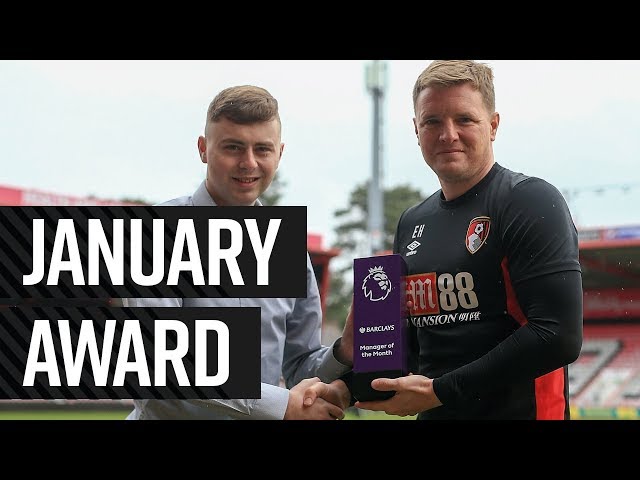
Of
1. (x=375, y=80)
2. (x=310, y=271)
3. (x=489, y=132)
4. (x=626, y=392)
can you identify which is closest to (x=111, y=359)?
(x=310, y=271)

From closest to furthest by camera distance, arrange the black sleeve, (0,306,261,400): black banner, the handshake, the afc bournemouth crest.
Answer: the black sleeve → the afc bournemouth crest → (0,306,261,400): black banner → the handshake

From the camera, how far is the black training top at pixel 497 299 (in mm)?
1734

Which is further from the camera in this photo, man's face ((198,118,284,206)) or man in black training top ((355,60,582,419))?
man's face ((198,118,284,206))

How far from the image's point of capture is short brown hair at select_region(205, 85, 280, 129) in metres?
2.16

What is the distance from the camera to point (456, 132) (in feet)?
6.24

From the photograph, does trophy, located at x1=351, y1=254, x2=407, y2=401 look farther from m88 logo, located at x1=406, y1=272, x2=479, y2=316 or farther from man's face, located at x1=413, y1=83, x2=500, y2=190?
man's face, located at x1=413, y1=83, x2=500, y2=190

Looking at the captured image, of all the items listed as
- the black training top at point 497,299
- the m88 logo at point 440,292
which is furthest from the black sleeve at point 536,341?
the m88 logo at point 440,292

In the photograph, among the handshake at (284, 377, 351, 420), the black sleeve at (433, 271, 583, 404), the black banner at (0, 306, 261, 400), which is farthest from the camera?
the handshake at (284, 377, 351, 420)

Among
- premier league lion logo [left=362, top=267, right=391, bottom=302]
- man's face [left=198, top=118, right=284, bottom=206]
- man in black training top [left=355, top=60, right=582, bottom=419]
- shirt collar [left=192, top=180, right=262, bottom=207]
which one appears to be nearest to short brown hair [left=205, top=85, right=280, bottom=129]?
man's face [left=198, top=118, right=284, bottom=206]

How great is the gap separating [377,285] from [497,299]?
263 mm

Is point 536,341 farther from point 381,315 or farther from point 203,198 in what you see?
point 203,198

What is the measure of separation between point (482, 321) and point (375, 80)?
1056mm

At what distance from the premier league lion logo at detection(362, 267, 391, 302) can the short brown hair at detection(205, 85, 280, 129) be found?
538 mm

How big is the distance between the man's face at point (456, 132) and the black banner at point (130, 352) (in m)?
0.62
